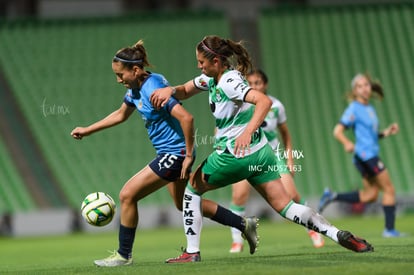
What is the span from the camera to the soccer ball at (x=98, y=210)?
6961 millimetres

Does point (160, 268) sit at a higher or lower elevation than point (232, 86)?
lower

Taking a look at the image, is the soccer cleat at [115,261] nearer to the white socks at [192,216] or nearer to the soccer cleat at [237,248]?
the white socks at [192,216]

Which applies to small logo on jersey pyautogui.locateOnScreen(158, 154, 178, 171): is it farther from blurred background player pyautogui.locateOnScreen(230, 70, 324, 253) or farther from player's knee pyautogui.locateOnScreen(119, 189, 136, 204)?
blurred background player pyautogui.locateOnScreen(230, 70, 324, 253)

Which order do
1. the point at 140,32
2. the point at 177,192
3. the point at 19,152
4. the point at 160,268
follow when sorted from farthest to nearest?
the point at 140,32, the point at 19,152, the point at 177,192, the point at 160,268

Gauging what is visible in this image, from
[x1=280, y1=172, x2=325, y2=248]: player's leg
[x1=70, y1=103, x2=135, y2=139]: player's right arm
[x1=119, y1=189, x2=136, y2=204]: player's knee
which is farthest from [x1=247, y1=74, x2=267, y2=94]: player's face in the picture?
[x1=119, y1=189, x2=136, y2=204]: player's knee

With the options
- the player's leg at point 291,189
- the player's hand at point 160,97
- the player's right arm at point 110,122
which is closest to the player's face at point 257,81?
the player's leg at point 291,189

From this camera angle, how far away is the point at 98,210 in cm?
697

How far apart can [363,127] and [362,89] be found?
1.79 ft

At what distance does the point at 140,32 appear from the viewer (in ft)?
74.0

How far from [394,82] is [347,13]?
124 inches

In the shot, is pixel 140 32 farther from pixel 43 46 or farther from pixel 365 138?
pixel 365 138

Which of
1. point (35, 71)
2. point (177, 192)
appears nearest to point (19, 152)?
point (35, 71)

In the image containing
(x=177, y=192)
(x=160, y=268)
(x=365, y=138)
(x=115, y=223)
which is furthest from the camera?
(x=115, y=223)

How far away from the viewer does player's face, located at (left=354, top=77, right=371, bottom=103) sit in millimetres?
10922
